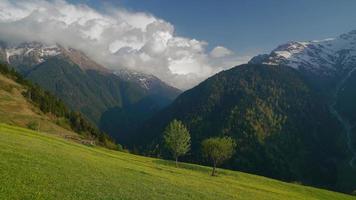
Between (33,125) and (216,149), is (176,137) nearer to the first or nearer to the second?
(216,149)

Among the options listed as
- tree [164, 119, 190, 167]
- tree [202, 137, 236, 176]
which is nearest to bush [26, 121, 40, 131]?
tree [164, 119, 190, 167]

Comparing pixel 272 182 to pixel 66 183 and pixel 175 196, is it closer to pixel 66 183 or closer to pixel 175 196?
pixel 175 196

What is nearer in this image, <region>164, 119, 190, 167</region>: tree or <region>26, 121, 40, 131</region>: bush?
<region>164, 119, 190, 167</region>: tree

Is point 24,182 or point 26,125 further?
point 26,125

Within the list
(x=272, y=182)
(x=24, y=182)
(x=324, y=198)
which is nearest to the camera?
(x=24, y=182)

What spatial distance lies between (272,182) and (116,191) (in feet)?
280

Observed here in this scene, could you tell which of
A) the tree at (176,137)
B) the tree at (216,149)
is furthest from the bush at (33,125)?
the tree at (216,149)

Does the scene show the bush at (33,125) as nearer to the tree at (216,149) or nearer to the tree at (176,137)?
the tree at (176,137)

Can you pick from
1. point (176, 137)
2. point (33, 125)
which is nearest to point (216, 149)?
point (176, 137)

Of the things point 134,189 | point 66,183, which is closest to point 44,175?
point 66,183

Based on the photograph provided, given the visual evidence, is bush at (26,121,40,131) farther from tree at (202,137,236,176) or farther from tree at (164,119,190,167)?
tree at (202,137,236,176)

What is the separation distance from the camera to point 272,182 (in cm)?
11969

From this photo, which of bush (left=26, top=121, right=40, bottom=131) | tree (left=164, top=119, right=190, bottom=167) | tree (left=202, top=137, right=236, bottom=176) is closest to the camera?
tree (left=202, top=137, right=236, bottom=176)

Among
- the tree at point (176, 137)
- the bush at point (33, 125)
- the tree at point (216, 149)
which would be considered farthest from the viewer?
the bush at point (33, 125)
